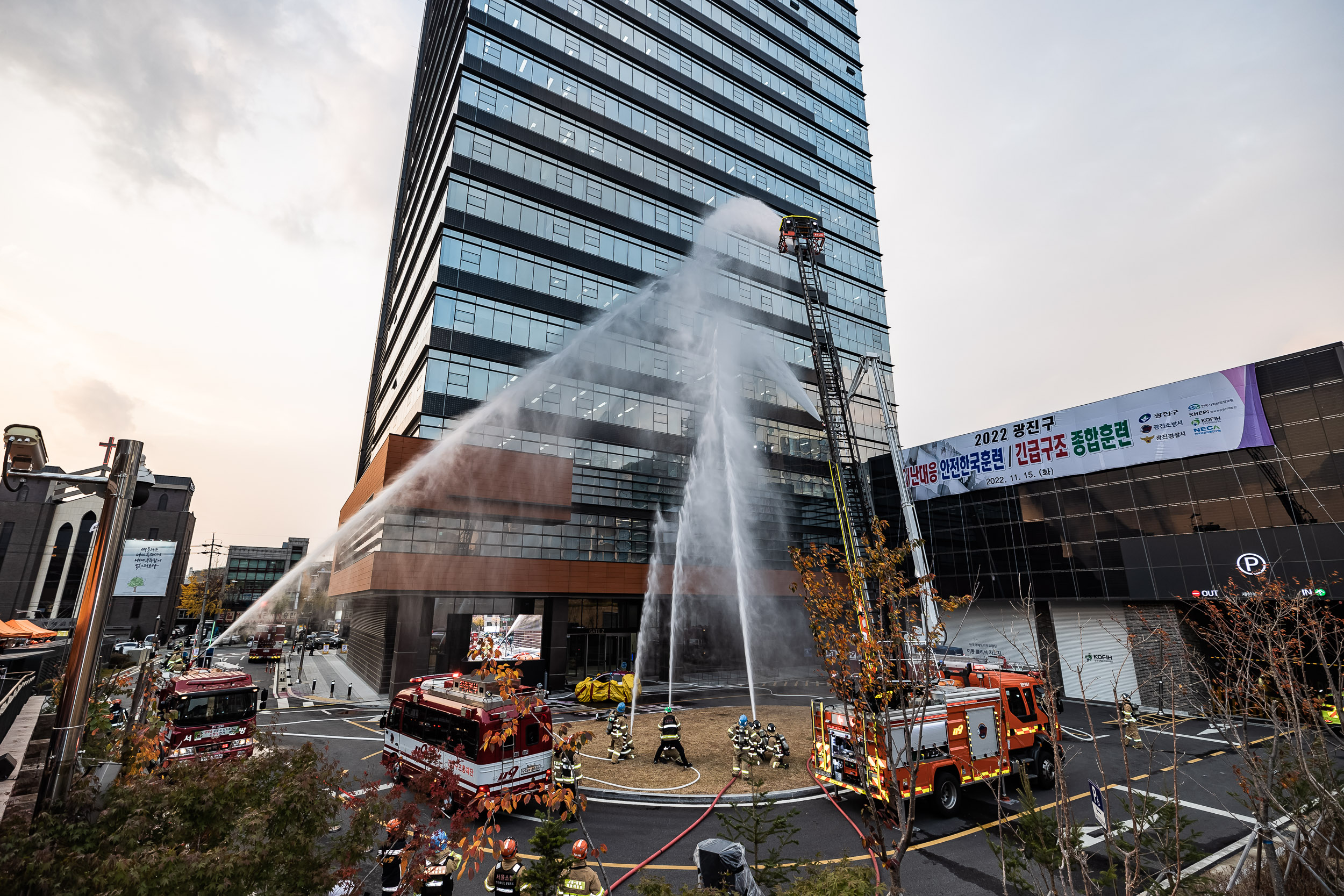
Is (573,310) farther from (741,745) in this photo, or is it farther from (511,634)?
(741,745)

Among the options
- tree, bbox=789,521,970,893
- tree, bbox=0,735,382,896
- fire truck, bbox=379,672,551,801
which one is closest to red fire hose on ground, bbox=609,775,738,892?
fire truck, bbox=379,672,551,801

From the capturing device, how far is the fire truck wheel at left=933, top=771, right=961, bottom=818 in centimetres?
1296

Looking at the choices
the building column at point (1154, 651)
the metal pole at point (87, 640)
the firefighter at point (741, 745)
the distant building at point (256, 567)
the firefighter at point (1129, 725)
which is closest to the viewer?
the metal pole at point (87, 640)

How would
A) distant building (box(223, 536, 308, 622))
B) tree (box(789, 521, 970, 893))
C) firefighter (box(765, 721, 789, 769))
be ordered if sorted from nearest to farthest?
tree (box(789, 521, 970, 893))
firefighter (box(765, 721, 789, 769))
distant building (box(223, 536, 308, 622))

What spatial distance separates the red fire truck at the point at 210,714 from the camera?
14.4 m

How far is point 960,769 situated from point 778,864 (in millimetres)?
8222

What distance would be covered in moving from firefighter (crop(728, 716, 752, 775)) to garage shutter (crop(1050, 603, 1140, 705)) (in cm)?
2068

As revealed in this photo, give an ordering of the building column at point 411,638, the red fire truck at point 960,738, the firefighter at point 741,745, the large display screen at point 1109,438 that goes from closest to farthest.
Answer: the red fire truck at point 960,738 < the firefighter at point 741,745 < the large display screen at point 1109,438 < the building column at point 411,638

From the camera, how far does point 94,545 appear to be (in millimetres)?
5227

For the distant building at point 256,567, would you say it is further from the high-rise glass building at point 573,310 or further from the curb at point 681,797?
the curb at point 681,797

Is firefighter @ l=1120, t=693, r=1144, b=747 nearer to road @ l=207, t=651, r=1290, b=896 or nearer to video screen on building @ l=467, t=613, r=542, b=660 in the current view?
road @ l=207, t=651, r=1290, b=896

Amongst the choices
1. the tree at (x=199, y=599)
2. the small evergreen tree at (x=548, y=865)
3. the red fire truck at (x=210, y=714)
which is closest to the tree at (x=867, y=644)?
the small evergreen tree at (x=548, y=865)

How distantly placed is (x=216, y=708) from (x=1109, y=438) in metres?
39.7

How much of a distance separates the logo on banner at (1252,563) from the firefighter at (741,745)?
24.2 m
